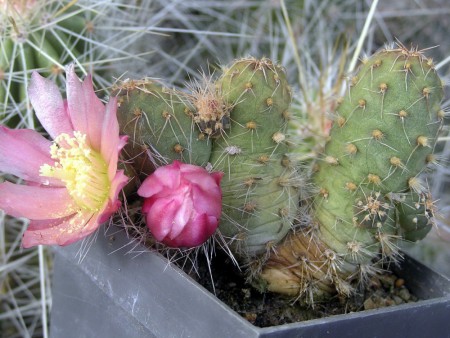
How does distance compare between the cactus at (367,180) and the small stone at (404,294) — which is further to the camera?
the small stone at (404,294)

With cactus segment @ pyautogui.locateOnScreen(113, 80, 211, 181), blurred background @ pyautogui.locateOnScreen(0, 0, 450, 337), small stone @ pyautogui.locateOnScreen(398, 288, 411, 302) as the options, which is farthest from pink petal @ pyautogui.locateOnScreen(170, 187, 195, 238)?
small stone @ pyautogui.locateOnScreen(398, 288, 411, 302)

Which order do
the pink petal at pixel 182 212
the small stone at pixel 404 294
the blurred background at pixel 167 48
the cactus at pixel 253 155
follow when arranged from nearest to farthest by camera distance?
the pink petal at pixel 182 212
the cactus at pixel 253 155
the small stone at pixel 404 294
the blurred background at pixel 167 48

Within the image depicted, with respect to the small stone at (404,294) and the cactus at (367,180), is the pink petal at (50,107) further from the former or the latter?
the small stone at (404,294)

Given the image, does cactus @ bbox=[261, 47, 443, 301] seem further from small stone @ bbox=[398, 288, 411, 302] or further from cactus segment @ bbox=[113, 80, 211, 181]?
cactus segment @ bbox=[113, 80, 211, 181]

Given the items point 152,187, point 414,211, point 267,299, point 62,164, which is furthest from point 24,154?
point 414,211

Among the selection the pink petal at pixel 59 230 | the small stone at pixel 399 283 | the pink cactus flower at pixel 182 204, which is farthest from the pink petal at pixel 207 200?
the small stone at pixel 399 283

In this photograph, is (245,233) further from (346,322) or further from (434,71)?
(434,71)
